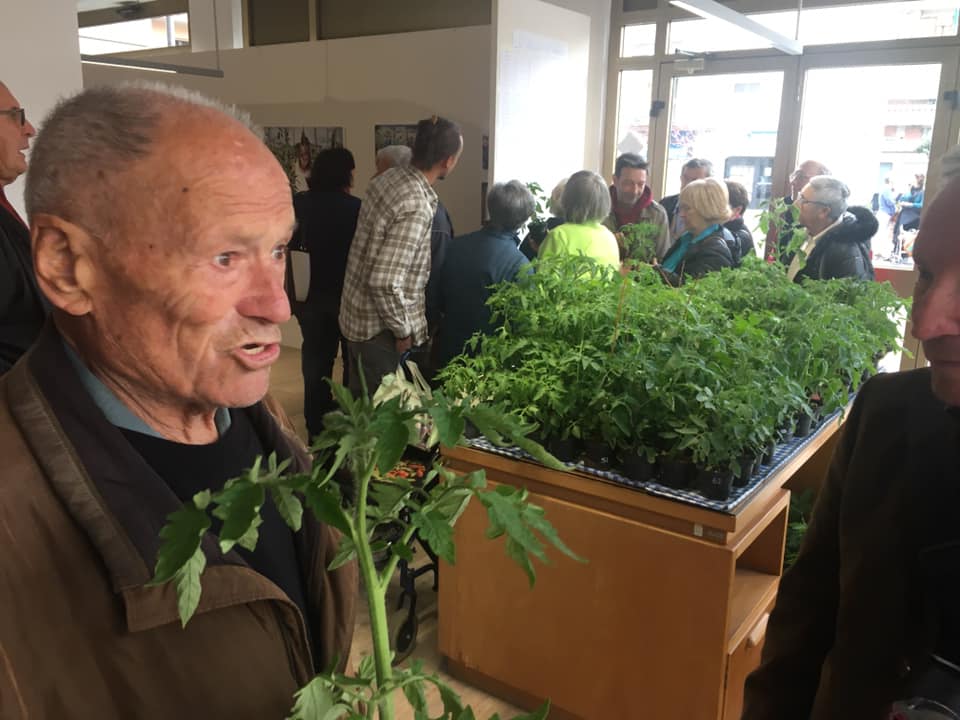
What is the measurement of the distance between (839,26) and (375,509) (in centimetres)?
649

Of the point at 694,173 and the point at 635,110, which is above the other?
the point at 635,110

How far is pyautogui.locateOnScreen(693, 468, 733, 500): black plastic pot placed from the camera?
6.76 feet

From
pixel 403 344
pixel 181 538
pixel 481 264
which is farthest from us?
pixel 403 344

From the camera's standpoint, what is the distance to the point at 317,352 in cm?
420

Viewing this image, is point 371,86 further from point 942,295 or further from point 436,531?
point 436,531

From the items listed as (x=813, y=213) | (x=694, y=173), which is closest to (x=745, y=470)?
(x=813, y=213)

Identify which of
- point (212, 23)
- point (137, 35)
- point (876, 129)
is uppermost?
point (137, 35)

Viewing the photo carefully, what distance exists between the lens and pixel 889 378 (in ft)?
3.71

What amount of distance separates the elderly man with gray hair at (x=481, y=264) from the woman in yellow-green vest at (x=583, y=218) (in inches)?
6.8

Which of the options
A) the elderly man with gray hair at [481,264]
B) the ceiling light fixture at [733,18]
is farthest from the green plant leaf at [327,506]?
the ceiling light fixture at [733,18]

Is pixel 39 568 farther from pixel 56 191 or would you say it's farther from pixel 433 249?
pixel 433 249

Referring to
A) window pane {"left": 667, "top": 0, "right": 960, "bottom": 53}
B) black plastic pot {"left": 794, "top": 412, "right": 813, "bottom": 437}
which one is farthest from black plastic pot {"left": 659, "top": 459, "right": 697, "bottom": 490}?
window pane {"left": 667, "top": 0, "right": 960, "bottom": 53}

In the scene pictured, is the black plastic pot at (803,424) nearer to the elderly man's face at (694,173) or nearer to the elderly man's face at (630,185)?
the elderly man's face at (630,185)

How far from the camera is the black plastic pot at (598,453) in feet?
7.30
